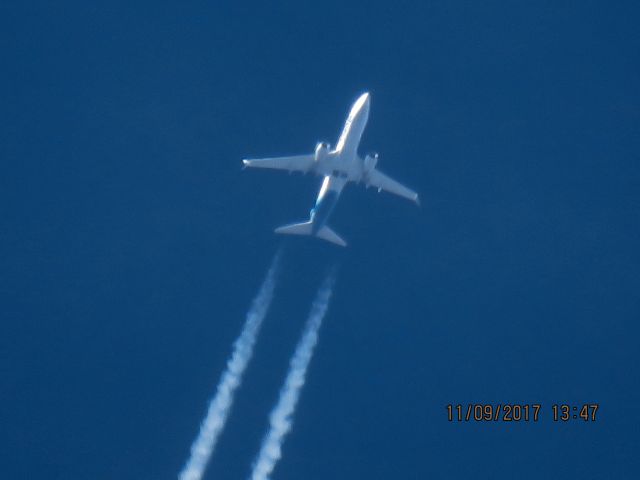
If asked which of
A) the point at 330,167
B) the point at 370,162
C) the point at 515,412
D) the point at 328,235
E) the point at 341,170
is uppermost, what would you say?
the point at 370,162

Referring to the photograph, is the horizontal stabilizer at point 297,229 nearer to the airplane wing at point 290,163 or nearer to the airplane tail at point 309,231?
the airplane tail at point 309,231

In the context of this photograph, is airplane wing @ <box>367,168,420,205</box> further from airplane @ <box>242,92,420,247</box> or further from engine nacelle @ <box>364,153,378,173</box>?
engine nacelle @ <box>364,153,378,173</box>

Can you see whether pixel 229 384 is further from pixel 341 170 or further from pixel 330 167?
pixel 341 170

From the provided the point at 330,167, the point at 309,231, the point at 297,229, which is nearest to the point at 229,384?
the point at 297,229

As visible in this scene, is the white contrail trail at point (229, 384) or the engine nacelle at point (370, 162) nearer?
the white contrail trail at point (229, 384)

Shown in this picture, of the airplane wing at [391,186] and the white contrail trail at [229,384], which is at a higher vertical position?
the airplane wing at [391,186]

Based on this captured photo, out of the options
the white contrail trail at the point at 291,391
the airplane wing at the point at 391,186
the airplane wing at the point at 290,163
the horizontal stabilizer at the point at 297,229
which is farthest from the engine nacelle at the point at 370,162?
the white contrail trail at the point at 291,391
